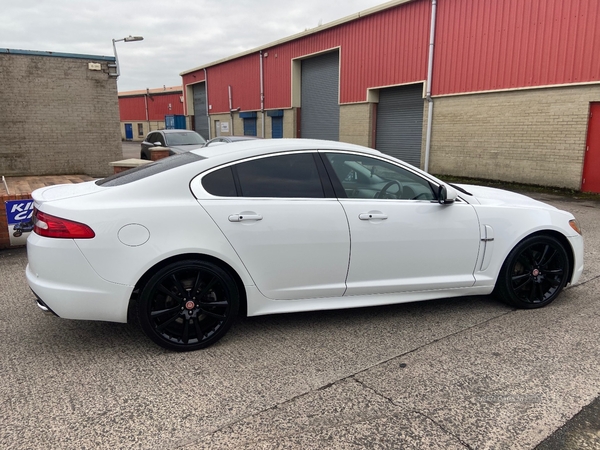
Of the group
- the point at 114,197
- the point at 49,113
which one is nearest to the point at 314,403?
the point at 114,197

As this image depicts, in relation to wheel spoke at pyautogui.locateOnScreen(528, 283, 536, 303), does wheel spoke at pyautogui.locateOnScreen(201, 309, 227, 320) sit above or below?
above

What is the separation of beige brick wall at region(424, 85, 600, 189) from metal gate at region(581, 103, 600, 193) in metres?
0.13

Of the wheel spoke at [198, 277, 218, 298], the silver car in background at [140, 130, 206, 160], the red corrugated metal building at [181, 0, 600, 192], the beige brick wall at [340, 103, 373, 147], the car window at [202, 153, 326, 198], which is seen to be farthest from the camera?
the beige brick wall at [340, 103, 373, 147]

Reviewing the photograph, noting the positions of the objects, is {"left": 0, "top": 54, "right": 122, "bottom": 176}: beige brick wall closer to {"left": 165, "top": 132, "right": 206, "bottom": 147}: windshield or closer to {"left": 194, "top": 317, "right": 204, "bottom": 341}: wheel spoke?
{"left": 165, "top": 132, "right": 206, "bottom": 147}: windshield

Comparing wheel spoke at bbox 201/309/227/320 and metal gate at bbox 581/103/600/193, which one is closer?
wheel spoke at bbox 201/309/227/320

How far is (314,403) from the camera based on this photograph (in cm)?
286

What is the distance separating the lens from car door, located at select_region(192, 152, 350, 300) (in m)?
3.48

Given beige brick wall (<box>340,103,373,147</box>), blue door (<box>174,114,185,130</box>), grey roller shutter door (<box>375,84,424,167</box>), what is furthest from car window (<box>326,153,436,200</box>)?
blue door (<box>174,114,185,130</box>)

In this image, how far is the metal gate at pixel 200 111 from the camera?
37.8 meters

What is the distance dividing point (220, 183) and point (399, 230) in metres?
1.47

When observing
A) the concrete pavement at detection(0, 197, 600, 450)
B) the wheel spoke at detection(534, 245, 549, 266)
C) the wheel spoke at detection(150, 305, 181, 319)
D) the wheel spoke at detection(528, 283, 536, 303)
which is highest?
the wheel spoke at detection(534, 245, 549, 266)

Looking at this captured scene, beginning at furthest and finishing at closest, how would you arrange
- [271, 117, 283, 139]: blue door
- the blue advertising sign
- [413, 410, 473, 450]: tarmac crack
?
[271, 117, 283, 139]: blue door, the blue advertising sign, [413, 410, 473, 450]: tarmac crack

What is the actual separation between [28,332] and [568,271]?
480 centimetres

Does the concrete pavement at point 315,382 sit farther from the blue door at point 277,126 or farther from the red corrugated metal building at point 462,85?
the blue door at point 277,126
